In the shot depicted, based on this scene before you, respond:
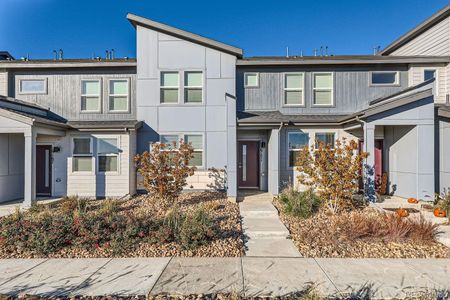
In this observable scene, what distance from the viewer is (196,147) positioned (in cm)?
1111

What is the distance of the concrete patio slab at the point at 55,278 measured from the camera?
401 cm

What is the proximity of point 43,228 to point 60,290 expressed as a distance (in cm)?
237

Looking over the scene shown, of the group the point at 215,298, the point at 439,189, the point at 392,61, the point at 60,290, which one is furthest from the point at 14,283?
the point at 392,61

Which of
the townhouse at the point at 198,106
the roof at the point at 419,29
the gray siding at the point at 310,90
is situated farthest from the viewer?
the gray siding at the point at 310,90

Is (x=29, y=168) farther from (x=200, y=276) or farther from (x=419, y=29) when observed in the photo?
(x=419, y=29)

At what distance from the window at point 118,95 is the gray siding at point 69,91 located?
0.61ft

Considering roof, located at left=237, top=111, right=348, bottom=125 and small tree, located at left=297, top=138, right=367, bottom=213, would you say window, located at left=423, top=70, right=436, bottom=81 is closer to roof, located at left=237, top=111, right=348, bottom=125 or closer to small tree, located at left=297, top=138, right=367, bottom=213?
roof, located at left=237, top=111, right=348, bottom=125

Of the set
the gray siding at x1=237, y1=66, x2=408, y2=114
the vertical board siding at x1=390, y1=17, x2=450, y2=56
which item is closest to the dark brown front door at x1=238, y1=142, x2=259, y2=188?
the gray siding at x1=237, y1=66, x2=408, y2=114

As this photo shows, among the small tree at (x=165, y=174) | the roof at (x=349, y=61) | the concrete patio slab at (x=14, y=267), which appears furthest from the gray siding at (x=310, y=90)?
the concrete patio slab at (x=14, y=267)

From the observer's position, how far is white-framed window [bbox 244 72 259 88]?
11.5 metres

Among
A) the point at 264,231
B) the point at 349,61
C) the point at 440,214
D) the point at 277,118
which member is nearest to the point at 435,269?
the point at 264,231

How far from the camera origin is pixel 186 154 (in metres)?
8.94

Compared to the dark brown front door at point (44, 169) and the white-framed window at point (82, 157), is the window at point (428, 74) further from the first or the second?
the dark brown front door at point (44, 169)

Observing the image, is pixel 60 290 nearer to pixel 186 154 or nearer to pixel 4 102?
pixel 186 154
